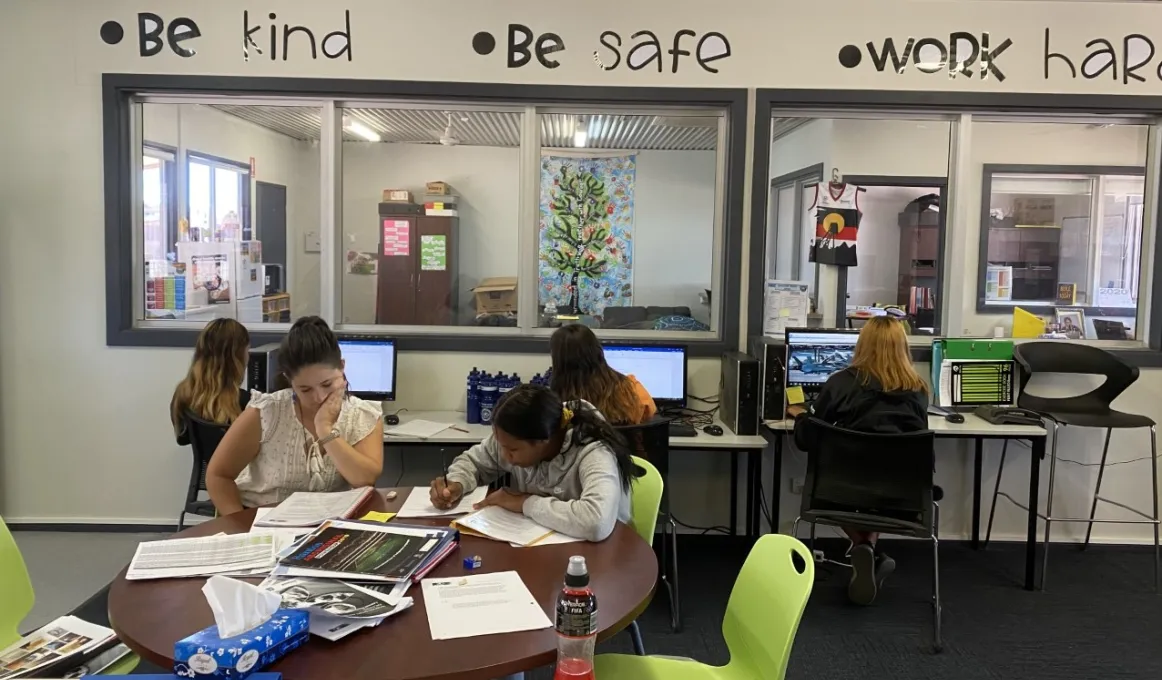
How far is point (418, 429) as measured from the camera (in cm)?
355

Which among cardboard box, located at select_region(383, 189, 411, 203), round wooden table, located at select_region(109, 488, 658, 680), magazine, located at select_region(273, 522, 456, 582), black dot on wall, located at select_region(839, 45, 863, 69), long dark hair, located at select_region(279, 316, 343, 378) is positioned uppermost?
black dot on wall, located at select_region(839, 45, 863, 69)

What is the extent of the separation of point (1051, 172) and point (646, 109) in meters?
2.99

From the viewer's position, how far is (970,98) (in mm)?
3957

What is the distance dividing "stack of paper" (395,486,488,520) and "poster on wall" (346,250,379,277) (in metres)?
2.37

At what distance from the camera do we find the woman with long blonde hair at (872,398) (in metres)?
3.13

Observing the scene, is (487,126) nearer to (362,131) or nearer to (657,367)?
(362,131)

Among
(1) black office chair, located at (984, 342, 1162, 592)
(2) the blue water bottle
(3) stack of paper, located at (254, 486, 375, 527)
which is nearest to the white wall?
(2) the blue water bottle

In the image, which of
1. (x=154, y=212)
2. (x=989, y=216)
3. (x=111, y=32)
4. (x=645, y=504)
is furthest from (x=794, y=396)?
(x=111, y=32)

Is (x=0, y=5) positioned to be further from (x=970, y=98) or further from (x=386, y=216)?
(x=970, y=98)

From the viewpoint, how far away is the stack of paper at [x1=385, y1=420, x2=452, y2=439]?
345cm

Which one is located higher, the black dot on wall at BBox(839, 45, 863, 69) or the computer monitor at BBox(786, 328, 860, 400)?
the black dot on wall at BBox(839, 45, 863, 69)

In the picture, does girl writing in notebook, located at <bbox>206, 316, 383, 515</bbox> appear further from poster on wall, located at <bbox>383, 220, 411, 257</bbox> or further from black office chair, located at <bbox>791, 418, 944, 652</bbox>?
poster on wall, located at <bbox>383, 220, 411, 257</bbox>

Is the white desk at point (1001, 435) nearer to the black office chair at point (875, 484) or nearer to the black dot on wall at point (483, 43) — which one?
the black office chair at point (875, 484)

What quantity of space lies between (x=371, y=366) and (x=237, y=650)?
9.03 feet
